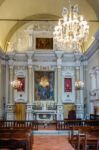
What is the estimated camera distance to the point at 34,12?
2488cm

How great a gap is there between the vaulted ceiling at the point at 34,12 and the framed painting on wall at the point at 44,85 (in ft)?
12.2

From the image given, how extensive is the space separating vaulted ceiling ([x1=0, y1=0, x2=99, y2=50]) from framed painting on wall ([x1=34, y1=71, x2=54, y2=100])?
3.72 m

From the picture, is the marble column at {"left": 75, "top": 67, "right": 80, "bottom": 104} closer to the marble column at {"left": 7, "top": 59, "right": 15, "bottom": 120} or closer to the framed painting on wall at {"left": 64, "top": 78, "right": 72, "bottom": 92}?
the framed painting on wall at {"left": 64, "top": 78, "right": 72, "bottom": 92}

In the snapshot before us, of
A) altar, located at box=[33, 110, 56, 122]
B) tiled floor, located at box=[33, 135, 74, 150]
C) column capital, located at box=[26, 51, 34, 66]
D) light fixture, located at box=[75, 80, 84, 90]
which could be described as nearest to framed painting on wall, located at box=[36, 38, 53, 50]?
column capital, located at box=[26, 51, 34, 66]

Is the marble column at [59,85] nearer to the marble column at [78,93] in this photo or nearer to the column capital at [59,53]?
the column capital at [59,53]

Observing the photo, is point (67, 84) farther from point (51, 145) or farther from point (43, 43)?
point (51, 145)

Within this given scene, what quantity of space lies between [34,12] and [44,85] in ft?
19.0

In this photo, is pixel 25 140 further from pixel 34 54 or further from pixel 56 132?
pixel 34 54

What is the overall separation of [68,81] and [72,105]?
1.93 metres

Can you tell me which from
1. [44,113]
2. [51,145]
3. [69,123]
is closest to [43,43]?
[44,113]

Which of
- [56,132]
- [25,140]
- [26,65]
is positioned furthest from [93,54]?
[25,140]

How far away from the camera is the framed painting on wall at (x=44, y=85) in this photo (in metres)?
26.7

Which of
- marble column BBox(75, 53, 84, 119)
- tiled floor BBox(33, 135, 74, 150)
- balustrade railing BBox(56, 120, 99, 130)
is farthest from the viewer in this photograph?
marble column BBox(75, 53, 84, 119)

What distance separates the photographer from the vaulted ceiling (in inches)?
864
